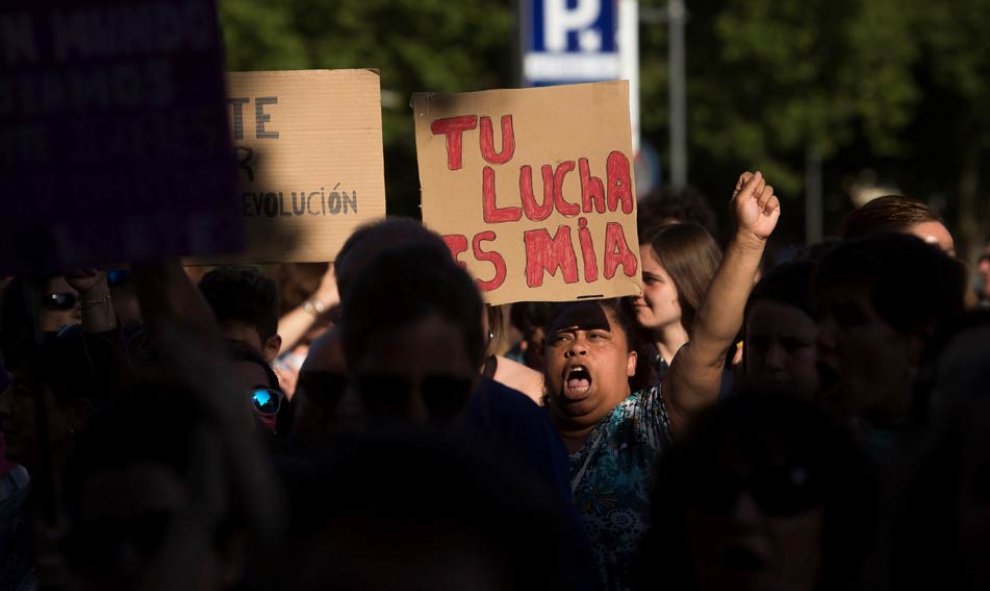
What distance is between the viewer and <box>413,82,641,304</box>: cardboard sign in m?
4.91

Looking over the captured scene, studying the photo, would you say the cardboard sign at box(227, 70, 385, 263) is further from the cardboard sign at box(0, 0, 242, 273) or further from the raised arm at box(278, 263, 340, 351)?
the cardboard sign at box(0, 0, 242, 273)

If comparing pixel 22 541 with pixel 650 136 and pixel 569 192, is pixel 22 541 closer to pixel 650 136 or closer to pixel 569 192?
pixel 569 192

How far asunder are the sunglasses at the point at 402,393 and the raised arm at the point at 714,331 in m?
1.22

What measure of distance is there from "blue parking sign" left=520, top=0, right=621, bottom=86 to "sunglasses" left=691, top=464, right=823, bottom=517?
35.0 ft

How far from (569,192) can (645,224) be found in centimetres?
180

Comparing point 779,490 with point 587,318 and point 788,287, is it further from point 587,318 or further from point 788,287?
point 587,318

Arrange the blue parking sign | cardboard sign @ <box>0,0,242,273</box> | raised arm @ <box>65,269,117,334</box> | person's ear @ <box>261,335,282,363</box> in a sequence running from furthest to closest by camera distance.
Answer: the blue parking sign, person's ear @ <box>261,335,282,363</box>, raised arm @ <box>65,269,117,334</box>, cardboard sign @ <box>0,0,242,273</box>

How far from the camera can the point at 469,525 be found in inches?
82.9

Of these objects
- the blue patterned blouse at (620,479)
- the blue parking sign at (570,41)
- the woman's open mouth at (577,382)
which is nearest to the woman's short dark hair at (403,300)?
the blue patterned blouse at (620,479)

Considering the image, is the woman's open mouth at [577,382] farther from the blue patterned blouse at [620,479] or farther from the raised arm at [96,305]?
the raised arm at [96,305]

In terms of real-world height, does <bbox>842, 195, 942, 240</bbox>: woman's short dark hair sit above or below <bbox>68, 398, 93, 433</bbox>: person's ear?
above

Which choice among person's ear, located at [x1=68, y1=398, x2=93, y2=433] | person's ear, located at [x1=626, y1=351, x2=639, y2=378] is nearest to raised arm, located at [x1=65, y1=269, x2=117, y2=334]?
person's ear, located at [x1=68, y1=398, x2=93, y2=433]

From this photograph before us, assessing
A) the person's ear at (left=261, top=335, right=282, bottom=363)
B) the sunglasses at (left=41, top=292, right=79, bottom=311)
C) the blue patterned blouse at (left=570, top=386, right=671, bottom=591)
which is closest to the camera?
the blue patterned blouse at (left=570, top=386, right=671, bottom=591)

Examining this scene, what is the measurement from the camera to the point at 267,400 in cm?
458
